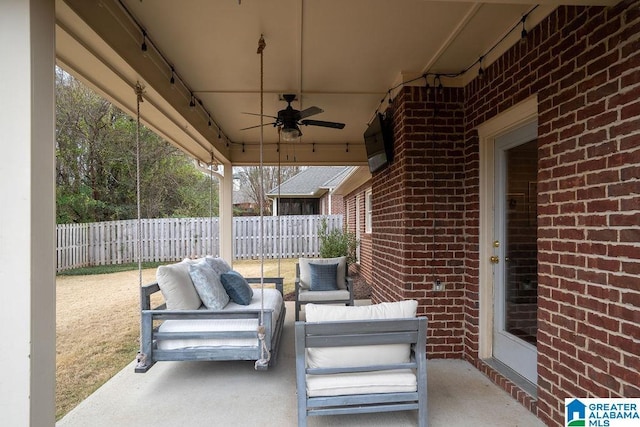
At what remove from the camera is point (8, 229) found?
135cm

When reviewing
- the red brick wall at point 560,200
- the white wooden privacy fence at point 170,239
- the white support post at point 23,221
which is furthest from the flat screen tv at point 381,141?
the white wooden privacy fence at point 170,239

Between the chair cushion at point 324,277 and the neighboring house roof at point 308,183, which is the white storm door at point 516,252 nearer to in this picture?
the chair cushion at point 324,277

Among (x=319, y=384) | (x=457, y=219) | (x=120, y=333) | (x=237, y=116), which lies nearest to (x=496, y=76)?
(x=457, y=219)

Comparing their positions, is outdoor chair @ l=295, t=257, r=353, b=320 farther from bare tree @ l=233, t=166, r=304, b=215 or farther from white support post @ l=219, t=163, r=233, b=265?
bare tree @ l=233, t=166, r=304, b=215

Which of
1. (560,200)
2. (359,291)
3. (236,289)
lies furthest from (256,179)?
(560,200)

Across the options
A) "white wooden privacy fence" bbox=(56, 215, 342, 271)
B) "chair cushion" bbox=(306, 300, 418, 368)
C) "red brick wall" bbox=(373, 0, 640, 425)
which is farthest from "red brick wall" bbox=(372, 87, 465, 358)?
"white wooden privacy fence" bbox=(56, 215, 342, 271)

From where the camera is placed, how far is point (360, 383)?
2221 mm

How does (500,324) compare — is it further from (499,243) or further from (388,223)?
(388,223)

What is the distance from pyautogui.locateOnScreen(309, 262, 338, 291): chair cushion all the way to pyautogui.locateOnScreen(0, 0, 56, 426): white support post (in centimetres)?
399

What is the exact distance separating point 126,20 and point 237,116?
2438 mm

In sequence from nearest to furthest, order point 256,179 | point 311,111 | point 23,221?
point 23,221, point 311,111, point 256,179

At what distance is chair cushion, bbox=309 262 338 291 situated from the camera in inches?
207

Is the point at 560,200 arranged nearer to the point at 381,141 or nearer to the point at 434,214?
the point at 434,214

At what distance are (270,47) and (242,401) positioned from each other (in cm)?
290
